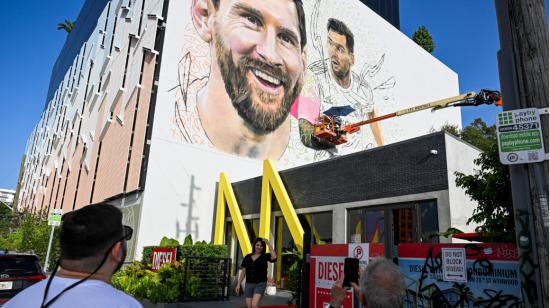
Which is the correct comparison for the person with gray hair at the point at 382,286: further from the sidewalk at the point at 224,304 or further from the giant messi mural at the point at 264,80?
the giant messi mural at the point at 264,80

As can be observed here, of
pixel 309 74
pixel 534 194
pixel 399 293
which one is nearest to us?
pixel 399 293

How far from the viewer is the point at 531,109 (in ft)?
9.92

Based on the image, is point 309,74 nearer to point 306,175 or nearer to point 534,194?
point 306,175

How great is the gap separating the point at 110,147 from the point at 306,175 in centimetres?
1412

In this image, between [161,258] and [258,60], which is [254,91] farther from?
[161,258]

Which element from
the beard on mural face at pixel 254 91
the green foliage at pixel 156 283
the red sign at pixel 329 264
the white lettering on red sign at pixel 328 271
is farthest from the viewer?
the beard on mural face at pixel 254 91

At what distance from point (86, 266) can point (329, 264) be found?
4801 millimetres

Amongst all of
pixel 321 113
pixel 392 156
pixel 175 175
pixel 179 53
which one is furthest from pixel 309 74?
pixel 392 156

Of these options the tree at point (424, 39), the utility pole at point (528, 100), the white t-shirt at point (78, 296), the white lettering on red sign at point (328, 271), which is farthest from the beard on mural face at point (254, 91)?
the tree at point (424, 39)

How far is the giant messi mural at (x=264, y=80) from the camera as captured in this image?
66.0 feet

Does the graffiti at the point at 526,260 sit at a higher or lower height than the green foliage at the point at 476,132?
lower

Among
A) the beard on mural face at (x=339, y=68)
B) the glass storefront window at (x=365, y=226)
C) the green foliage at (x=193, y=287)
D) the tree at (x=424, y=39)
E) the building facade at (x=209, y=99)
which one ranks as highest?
the tree at (x=424, y=39)

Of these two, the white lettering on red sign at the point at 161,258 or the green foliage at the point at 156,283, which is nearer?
the green foliage at the point at 156,283

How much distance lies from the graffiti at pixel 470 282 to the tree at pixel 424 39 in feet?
144
